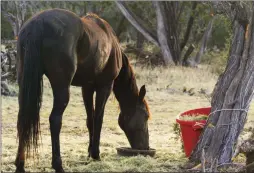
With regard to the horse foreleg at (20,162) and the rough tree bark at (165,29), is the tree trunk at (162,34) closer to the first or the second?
the rough tree bark at (165,29)

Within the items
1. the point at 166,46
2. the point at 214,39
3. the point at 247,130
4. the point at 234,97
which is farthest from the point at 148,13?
the point at 234,97

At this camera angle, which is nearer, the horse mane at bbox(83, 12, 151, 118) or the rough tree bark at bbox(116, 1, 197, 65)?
the horse mane at bbox(83, 12, 151, 118)

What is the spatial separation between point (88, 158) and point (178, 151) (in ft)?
4.57

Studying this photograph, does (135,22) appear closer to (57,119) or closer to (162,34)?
(162,34)

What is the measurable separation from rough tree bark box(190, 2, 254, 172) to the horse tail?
179cm

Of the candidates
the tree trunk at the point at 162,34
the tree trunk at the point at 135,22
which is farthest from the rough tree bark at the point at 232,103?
the tree trunk at the point at 135,22

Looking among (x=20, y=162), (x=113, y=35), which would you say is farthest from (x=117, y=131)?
(x=20, y=162)

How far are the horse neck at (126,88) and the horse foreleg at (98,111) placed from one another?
1.65 feet

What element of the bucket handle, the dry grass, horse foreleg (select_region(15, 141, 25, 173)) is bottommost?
the dry grass

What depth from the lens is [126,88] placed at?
6438 mm

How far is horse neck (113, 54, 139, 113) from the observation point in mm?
6391

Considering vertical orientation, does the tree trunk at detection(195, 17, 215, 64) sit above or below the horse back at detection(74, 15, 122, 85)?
below

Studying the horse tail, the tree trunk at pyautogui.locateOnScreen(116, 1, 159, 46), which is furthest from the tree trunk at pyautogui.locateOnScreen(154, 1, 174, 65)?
the horse tail

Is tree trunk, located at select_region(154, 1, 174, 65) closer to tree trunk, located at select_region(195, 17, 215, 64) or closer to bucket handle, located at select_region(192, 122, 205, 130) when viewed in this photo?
tree trunk, located at select_region(195, 17, 215, 64)
